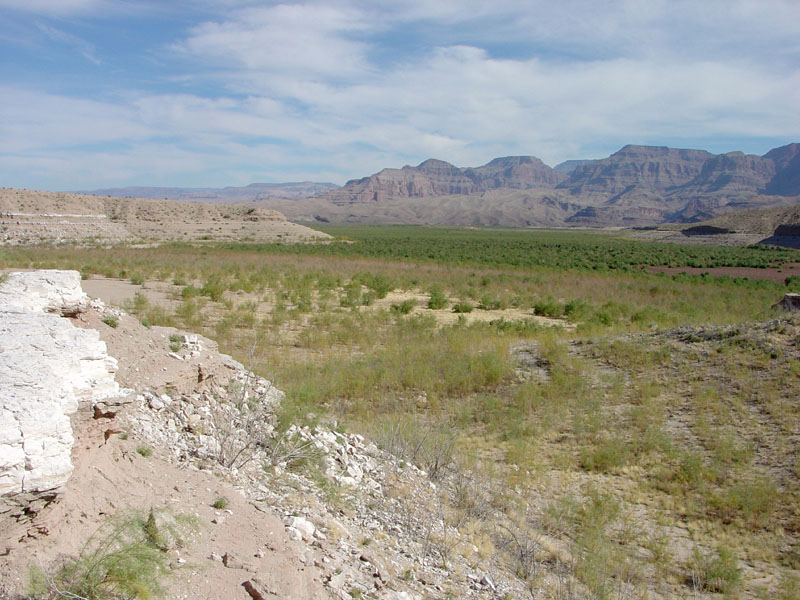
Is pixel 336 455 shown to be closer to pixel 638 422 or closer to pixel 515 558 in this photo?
pixel 515 558

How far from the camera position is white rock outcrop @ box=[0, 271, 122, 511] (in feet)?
11.0

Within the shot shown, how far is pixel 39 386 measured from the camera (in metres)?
3.88

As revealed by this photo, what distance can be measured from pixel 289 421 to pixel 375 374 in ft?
14.3

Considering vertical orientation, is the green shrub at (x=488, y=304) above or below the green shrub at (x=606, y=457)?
above

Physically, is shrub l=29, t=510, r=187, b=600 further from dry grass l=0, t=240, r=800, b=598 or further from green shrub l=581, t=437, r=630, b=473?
green shrub l=581, t=437, r=630, b=473

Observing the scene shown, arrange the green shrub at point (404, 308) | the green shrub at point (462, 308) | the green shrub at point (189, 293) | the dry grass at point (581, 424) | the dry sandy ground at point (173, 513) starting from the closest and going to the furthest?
the dry sandy ground at point (173, 513) < the dry grass at point (581, 424) < the green shrub at point (404, 308) < the green shrub at point (189, 293) < the green shrub at point (462, 308)

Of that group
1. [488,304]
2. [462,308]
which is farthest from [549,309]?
[462,308]

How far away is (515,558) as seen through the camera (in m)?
5.53

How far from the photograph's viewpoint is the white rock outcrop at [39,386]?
336cm

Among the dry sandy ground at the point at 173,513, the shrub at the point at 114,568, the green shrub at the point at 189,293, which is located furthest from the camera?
the green shrub at the point at 189,293

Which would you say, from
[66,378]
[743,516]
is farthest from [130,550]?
[743,516]

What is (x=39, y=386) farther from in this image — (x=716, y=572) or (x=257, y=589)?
(x=716, y=572)

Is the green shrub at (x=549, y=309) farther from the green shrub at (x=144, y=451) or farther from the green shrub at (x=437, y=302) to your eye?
the green shrub at (x=144, y=451)

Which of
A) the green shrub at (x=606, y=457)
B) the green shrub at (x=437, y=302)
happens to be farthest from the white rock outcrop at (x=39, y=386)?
the green shrub at (x=437, y=302)
